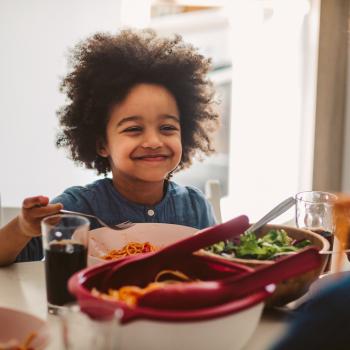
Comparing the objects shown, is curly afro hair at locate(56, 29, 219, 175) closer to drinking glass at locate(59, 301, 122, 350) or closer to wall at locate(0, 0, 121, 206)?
wall at locate(0, 0, 121, 206)

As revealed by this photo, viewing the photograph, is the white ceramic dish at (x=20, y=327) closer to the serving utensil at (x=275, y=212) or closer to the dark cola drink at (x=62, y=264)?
the dark cola drink at (x=62, y=264)

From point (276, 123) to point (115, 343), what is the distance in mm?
2065

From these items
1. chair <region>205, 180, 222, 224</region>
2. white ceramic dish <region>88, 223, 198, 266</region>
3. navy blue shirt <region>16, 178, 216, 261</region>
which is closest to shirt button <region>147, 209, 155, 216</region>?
navy blue shirt <region>16, 178, 216, 261</region>

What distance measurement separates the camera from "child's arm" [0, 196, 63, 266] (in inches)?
45.9

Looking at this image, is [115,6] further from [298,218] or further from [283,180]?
[298,218]

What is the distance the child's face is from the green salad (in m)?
0.36

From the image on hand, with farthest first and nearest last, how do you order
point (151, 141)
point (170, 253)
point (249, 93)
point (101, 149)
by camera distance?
point (249, 93)
point (101, 149)
point (151, 141)
point (170, 253)

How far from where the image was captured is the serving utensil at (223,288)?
79cm

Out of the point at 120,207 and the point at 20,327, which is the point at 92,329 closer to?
the point at 20,327

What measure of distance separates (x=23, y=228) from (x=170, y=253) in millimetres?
405

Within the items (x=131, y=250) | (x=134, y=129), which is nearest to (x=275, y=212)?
(x=131, y=250)

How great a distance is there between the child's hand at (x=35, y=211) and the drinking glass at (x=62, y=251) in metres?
0.17

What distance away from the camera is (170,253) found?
0.95 metres

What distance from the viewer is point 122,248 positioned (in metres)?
1.28
